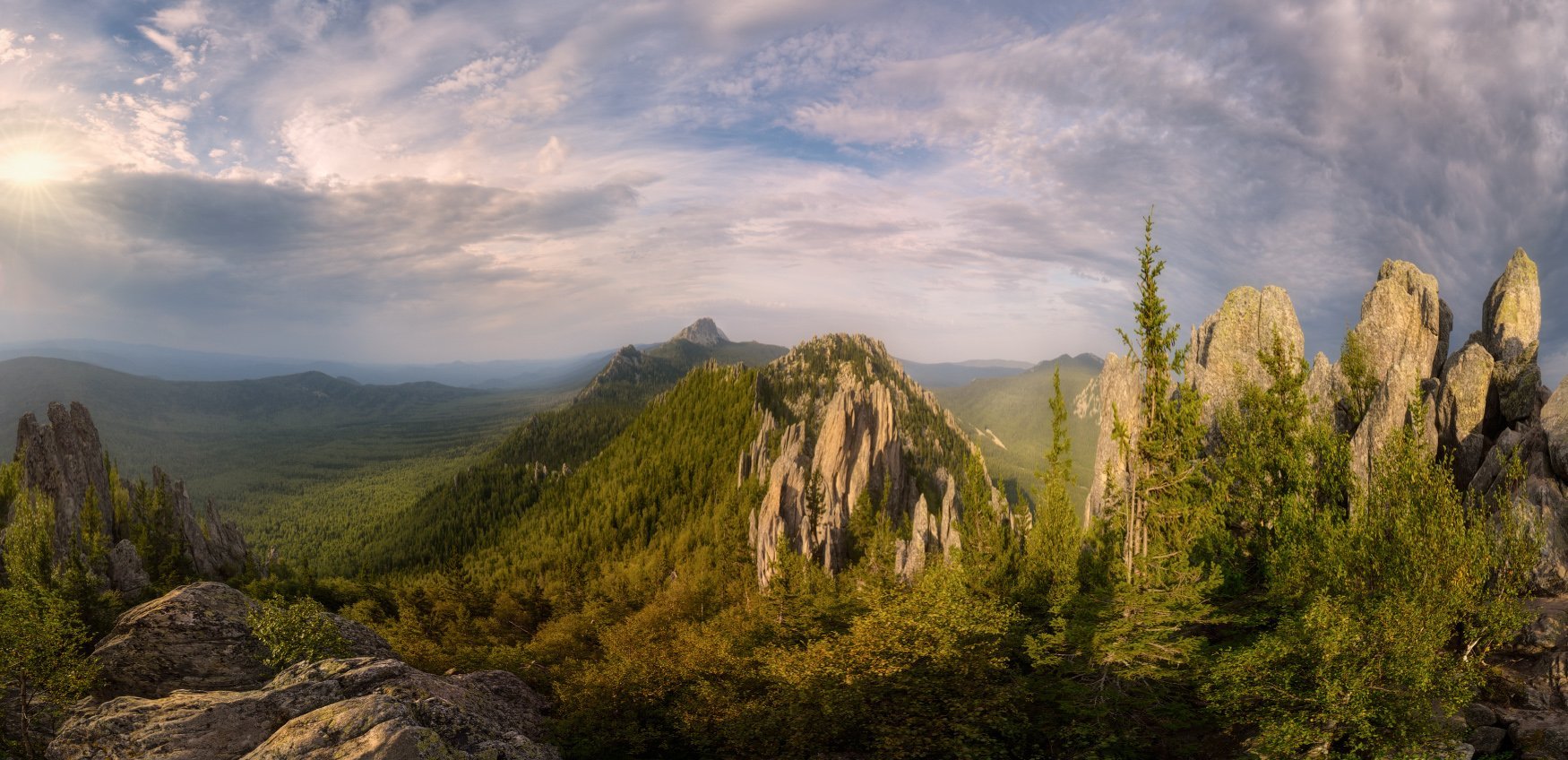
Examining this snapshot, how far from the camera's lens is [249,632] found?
3872 centimetres

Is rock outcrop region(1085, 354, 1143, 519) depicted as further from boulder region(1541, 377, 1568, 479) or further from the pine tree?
boulder region(1541, 377, 1568, 479)

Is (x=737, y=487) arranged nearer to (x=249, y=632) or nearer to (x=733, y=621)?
(x=733, y=621)

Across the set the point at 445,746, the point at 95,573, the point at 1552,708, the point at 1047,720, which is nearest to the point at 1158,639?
the point at 1047,720

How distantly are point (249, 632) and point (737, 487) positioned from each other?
135 m

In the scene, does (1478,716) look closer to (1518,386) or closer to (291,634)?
(1518,386)

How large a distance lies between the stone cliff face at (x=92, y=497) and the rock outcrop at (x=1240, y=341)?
142 meters

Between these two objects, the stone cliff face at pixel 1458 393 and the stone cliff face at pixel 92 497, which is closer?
the stone cliff face at pixel 1458 393

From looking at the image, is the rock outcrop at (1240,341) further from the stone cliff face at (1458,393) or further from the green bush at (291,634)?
the green bush at (291,634)

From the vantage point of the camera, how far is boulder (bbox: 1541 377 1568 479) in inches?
1849

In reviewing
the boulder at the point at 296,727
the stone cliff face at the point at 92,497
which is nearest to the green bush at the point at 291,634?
the boulder at the point at 296,727

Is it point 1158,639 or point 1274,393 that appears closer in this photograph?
point 1158,639

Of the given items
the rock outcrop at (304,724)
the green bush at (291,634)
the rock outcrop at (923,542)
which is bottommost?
the rock outcrop at (923,542)

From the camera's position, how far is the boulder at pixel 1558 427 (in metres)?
47.0

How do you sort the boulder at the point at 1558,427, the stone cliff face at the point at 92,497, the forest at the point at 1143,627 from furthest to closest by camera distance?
the stone cliff face at the point at 92,497 → the boulder at the point at 1558,427 → the forest at the point at 1143,627
